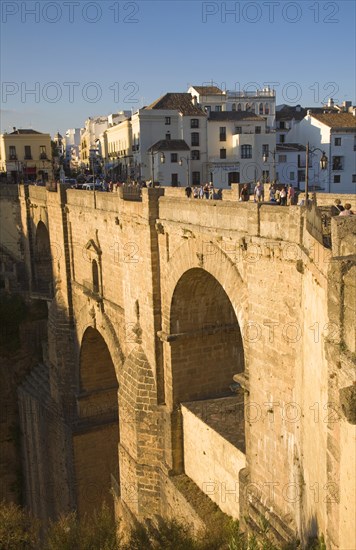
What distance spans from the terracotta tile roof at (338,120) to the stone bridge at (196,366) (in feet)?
85.2

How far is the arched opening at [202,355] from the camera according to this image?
1321 centimetres

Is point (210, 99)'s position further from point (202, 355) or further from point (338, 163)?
point (202, 355)

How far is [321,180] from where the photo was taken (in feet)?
137

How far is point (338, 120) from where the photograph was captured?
43.8m

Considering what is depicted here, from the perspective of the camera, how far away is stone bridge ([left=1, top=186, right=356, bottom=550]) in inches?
288

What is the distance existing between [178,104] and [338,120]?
40.8 ft

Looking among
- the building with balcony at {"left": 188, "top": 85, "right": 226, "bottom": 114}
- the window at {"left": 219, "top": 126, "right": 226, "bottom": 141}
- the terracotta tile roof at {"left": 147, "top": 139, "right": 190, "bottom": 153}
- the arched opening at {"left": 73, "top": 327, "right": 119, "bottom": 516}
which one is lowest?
the arched opening at {"left": 73, "top": 327, "right": 119, "bottom": 516}

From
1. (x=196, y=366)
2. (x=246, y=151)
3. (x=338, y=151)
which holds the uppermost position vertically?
(x=246, y=151)

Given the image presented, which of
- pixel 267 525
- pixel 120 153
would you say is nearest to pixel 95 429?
pixel 267 525

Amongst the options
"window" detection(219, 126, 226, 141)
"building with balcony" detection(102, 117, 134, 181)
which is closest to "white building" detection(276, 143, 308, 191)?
"window" detection(219, 126, 226, 141)

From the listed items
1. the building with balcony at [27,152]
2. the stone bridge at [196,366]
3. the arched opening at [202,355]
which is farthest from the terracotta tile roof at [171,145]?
the arched opening at [202,355]

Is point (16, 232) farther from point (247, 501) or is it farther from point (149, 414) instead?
point (247, 501)

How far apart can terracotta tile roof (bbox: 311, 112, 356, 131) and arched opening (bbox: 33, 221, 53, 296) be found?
25.2 m

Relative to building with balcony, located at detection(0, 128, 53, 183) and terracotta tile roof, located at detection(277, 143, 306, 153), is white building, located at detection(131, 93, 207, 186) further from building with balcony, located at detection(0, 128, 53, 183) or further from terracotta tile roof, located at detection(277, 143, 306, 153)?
building with balcony, located at detection(0, 128, 53, 183)
